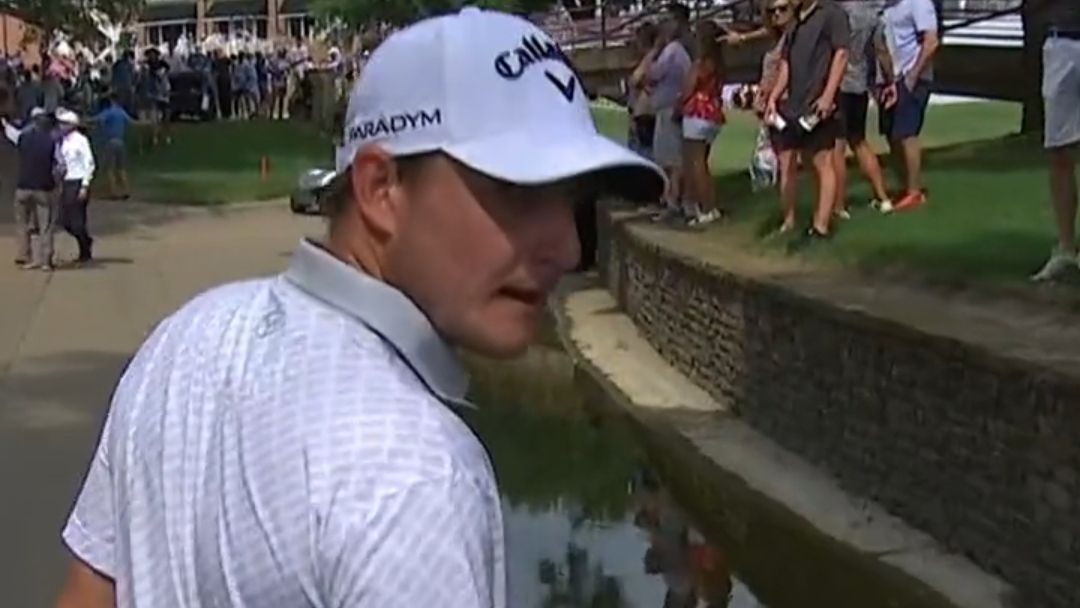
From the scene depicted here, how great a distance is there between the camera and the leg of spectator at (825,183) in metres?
14.1

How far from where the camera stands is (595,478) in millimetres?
11977

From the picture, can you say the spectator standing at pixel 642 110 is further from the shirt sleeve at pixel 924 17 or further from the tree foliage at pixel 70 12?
the tree foliage at pixel 70 12

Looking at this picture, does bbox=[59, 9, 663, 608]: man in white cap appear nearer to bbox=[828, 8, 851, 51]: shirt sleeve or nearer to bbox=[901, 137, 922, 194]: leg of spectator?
bbox=[828, 8, 851, 51]: shirt sleeve

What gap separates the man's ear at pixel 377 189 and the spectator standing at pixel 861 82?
491 inches

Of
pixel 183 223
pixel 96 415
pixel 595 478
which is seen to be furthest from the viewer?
pixel 183 223

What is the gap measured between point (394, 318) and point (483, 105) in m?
0.23

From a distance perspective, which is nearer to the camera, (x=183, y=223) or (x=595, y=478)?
(x=595, y=478)

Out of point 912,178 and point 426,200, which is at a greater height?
point 426,200

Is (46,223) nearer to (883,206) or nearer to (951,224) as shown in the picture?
(883,206)

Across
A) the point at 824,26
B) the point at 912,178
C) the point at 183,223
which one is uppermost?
the point at 824,26

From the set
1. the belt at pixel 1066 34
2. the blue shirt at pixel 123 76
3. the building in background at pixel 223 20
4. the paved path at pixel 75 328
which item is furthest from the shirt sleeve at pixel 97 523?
the building in background at pixel 223 20

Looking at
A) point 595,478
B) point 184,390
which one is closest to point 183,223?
point 595,478

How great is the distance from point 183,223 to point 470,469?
25.8 metres

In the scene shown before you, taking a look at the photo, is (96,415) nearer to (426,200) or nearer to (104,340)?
(104,340)
